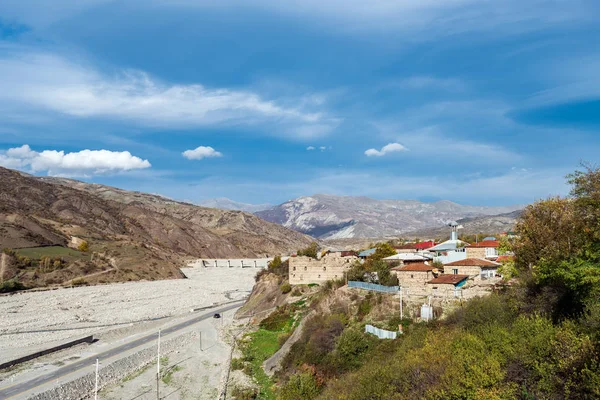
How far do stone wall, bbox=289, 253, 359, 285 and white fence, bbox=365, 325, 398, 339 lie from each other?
1416 cm

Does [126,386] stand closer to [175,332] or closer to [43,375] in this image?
[43,375]

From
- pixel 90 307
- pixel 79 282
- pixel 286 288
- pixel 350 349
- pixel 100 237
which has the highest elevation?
pixel 100 237

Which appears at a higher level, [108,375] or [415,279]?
[415,279]

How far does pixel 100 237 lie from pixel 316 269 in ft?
280

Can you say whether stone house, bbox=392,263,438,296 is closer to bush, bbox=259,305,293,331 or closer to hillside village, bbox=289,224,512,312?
hillside village, bbox=289,224,512,312

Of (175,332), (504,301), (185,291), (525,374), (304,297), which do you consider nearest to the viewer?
(525,374)

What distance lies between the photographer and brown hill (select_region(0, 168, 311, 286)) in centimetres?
8588

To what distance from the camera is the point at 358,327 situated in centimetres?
2734

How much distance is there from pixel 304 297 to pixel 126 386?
16188 mm

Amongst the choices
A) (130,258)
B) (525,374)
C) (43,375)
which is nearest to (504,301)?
(525,374)

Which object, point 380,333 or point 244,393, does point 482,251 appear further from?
point 244,393

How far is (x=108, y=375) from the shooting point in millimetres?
32406

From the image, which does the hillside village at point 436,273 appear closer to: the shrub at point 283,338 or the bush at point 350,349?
the bush at point 350,349

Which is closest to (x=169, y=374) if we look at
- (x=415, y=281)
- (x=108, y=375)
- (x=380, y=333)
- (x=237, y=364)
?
(x=108, y=375)
